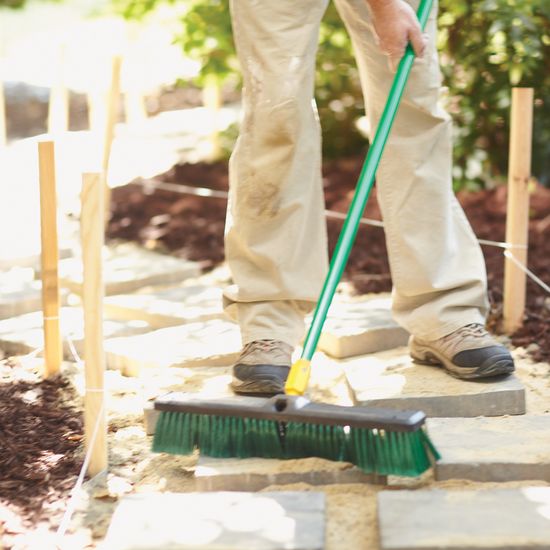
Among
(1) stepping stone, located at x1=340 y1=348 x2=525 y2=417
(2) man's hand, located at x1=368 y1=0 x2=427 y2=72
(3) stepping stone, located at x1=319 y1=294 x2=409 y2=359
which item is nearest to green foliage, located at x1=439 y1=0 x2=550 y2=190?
(3) stepping stone, located at x1=319 y1=294 x2=409 y2=359

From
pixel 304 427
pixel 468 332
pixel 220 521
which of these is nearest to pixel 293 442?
pixel 304 427

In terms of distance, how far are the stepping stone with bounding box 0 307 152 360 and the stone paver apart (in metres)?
0.05

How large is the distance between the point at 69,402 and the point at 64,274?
4.77ft

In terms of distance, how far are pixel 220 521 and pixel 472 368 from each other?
1082 millimetres

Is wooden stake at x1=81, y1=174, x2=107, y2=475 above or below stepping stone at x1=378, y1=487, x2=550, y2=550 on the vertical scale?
above

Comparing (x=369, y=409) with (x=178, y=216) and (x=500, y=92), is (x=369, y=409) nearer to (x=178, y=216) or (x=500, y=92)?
(x=500, y=92)

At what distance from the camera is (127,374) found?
353 cm

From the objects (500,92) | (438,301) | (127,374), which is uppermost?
(500,92)

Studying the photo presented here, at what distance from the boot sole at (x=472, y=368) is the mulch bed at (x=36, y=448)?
1090 millimetres

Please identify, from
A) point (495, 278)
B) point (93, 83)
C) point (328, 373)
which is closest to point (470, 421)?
point (328, 373)

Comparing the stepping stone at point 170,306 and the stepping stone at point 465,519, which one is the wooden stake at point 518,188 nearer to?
the stepping stone at point 170,306

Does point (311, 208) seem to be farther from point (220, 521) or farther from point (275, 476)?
point (220, 521)

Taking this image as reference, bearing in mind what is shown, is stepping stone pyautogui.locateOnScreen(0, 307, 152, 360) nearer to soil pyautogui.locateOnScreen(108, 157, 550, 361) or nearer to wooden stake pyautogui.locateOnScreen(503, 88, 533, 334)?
soil pyautogui.locateOnScreen(108, 157, 550, 361)

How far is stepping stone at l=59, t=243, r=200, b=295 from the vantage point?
450 cm
